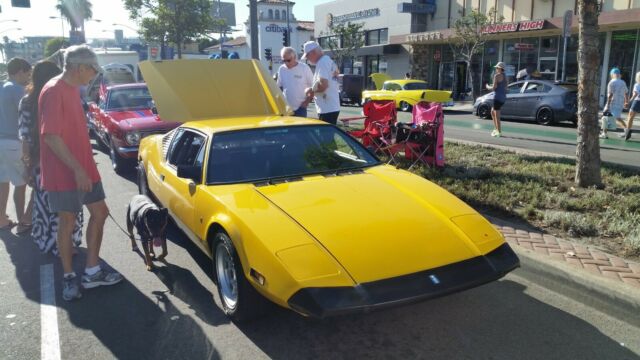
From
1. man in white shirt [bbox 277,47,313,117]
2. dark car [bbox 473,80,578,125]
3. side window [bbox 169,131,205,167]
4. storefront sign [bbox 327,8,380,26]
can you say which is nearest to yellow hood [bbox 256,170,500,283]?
side window [bbox 169,131,205,167]

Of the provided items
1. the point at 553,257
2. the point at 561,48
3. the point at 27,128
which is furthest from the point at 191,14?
the point at 553,257

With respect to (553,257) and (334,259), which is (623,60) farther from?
(334,259)

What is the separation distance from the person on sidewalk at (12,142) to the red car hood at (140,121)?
259 cm

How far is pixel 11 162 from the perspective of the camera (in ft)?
18.2

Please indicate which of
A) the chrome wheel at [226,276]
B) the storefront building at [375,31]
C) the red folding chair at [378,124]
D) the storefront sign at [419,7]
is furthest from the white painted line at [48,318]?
the storefront building at [375,31]

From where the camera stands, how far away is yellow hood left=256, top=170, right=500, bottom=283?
2.96 meters

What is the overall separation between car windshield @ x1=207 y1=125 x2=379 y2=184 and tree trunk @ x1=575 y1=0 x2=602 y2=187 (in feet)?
11.1

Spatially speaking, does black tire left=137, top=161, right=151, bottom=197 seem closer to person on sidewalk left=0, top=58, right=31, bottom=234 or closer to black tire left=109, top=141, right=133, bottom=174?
person on sidewalk left=0, top=58, right=31, bottom=234

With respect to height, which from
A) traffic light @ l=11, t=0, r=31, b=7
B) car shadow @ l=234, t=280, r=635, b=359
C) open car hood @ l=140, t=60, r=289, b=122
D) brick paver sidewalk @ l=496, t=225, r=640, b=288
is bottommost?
car shadow @ l=234, t=280, r=635, b=359

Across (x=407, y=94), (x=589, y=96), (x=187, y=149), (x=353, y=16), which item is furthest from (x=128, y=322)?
(x=353, y=16)

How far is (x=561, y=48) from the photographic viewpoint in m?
24.0

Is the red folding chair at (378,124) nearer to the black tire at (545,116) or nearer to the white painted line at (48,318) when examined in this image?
the white painted line at (48,318)

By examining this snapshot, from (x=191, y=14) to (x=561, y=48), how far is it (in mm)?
23366

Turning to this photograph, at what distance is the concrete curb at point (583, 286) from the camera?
11.5 ft
